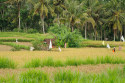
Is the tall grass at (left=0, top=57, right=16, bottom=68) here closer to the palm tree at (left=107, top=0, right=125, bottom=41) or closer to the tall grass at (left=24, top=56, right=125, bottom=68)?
the tall grass at (left=24, top=56, right=125, bottom=68)

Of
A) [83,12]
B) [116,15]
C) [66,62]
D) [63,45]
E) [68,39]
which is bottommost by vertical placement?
[63,45]

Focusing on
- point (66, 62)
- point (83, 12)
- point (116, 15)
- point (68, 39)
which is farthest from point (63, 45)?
point (116, 15)

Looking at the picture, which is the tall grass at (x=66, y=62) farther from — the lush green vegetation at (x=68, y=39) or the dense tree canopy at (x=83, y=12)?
the dense tree canopy at (x=83, y=12)

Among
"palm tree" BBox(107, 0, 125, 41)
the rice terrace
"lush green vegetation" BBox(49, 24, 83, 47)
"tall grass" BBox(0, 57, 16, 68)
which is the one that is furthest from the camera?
"palm tree" BBox(107, 0, 125, 41)

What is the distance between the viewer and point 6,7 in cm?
3544

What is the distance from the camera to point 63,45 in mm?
Result: 15695

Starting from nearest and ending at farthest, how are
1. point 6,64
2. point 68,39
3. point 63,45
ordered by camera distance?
point 6,64, point 63,45, point 68,39

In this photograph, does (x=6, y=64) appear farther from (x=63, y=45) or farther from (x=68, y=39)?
(x=68, y=39)

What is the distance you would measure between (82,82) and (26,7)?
34129mm

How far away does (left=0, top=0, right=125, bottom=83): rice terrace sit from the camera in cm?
401

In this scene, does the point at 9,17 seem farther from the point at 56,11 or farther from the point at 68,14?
the point at 68,14

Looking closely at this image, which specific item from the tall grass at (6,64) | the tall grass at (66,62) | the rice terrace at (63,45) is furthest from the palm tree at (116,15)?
the tall grass at (6,64)

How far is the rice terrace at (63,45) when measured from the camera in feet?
13.2

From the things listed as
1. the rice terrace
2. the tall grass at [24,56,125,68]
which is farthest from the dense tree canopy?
the tall grass at [24,56,125,68]
